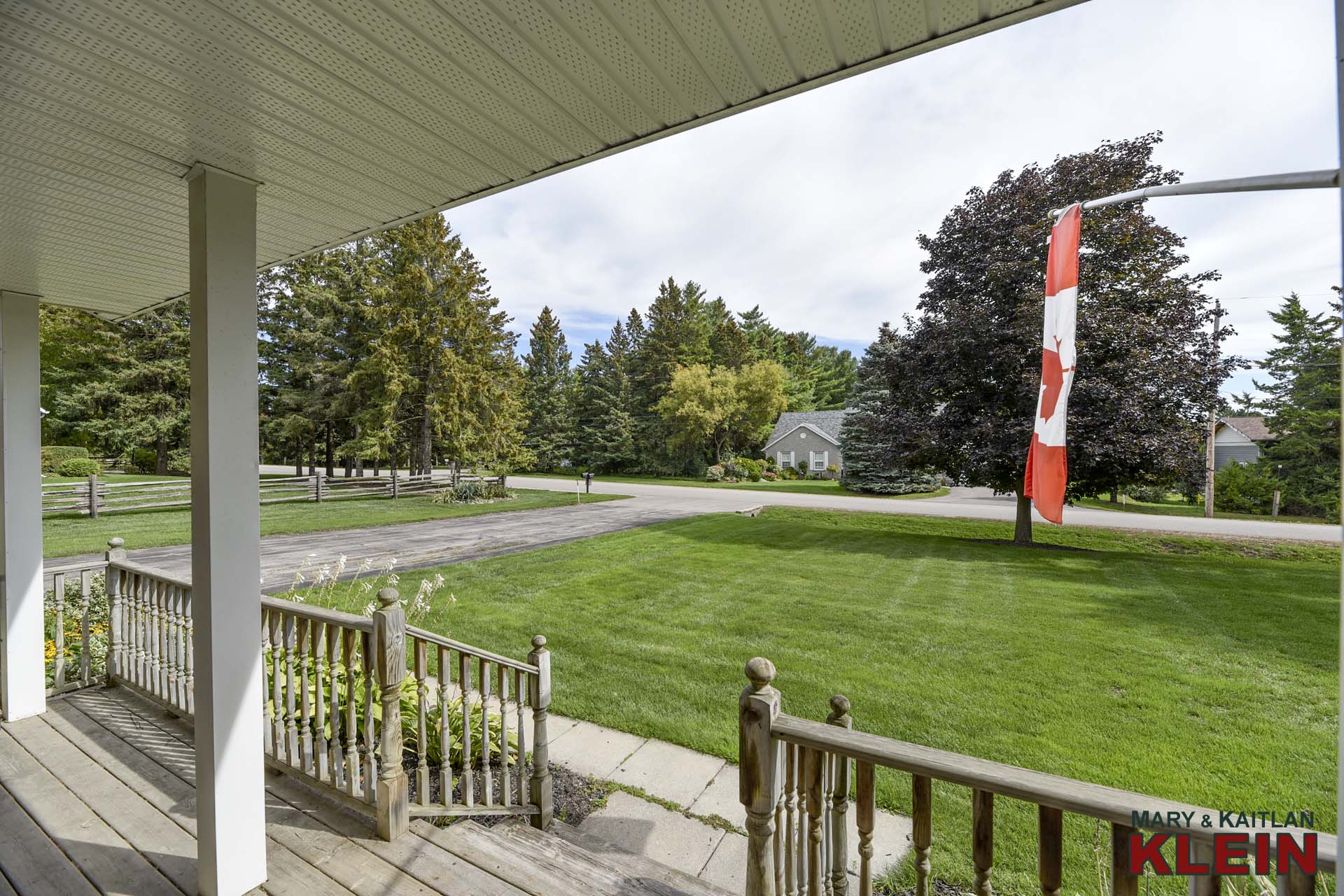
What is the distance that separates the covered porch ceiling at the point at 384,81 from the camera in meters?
1.33

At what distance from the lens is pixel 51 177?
2.02m

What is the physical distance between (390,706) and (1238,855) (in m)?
2.52

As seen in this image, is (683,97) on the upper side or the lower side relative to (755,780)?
upper

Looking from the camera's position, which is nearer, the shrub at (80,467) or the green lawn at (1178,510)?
the green lawn at (1178,510)

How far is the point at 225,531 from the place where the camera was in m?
1.87

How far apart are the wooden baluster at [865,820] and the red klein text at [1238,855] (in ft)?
1.83

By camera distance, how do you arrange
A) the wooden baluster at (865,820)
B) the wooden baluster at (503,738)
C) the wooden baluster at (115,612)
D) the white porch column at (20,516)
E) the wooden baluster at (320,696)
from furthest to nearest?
the wooden baluster at (115,612) < the white porch column at (20,516) < the wooden baluster at (503,738) < the wooden baluster at (320,696) < the wooden baluster at (865,820)

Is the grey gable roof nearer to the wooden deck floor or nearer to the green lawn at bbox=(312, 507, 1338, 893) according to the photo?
the green lawn at bbox=(312, 507, 1338, 893)

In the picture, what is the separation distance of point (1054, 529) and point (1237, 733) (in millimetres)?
9226

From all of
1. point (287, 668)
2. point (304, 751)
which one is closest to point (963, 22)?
point (287, 668)

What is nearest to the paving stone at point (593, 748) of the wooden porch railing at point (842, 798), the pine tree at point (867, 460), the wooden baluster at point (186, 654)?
the wooden porch railing at point (842, 798)

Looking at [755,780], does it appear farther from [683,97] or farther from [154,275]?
[154,275]

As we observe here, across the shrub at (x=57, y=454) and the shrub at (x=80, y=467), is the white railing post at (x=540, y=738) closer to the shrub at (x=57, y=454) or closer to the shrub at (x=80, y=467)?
the shrub at (x=80, y=467)

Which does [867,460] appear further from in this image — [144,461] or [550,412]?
[144,461]
